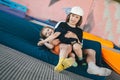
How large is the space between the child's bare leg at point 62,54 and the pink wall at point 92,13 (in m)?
1.45

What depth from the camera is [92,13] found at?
3742 mm

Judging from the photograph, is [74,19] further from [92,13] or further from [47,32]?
[92,13]

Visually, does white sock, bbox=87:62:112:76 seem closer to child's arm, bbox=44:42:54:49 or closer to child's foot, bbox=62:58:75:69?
child's foot, bbox=62:58:75:69

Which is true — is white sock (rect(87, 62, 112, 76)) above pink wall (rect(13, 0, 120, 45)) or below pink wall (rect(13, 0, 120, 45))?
below

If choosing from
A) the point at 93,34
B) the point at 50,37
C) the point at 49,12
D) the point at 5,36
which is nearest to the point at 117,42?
the point at 93,34

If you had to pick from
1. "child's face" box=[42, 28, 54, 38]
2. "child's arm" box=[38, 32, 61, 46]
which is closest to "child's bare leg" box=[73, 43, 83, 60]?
"child's arm" box=[38, 32, 61, 46]

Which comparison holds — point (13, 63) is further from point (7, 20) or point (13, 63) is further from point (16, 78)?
point (7, 20)

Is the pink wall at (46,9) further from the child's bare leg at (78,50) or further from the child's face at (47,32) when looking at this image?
the child's bare leg at (78,50)

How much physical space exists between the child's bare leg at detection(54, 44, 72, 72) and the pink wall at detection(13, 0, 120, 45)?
1453mm

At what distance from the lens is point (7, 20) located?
2797 mm

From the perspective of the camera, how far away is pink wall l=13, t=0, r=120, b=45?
372 centimetres

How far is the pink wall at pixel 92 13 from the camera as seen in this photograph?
3.72 metres

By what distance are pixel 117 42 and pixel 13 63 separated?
2265 mm

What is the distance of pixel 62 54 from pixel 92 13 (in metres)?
1.71
